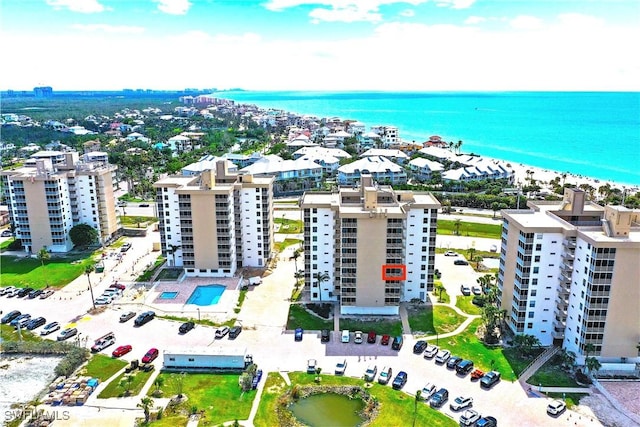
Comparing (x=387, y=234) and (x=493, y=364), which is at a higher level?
(x=387, y=234)

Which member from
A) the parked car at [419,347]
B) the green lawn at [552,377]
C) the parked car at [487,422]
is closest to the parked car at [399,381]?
the parked car at [419,347]

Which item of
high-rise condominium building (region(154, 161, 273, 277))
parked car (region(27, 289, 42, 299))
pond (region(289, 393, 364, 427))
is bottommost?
pond (region(289, 393, 364, 427))

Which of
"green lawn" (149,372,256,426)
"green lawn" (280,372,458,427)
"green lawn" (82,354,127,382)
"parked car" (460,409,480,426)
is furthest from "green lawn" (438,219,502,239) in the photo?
"green lawn" (82,354,127,382)

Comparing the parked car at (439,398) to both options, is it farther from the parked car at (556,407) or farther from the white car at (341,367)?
the white car at (341,367)

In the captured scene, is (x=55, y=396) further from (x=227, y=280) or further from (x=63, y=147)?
(x=63, y=147)

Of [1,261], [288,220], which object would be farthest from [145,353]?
[288,220]

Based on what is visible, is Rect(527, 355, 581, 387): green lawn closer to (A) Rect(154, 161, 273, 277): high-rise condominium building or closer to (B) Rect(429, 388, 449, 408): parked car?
(B) Rect(429, 388, 449, 408): parked car

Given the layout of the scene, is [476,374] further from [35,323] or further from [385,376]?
[35,323]
